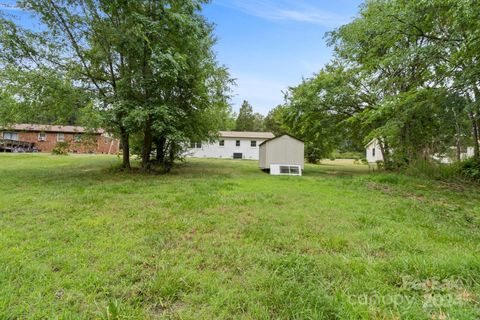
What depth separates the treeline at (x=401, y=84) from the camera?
7410 millimetres

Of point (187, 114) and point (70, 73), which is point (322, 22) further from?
point (70, 73)

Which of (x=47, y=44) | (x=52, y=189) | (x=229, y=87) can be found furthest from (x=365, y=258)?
(x=47, y=44)

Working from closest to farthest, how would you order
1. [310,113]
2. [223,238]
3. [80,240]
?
1. [80,240]
2. [223,238]
3. [310,113]

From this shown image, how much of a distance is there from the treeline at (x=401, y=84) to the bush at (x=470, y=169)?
1.02 meters

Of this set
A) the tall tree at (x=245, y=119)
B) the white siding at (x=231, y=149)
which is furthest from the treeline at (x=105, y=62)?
the tall tree at (x=245, y=119)

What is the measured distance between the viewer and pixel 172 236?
344cm

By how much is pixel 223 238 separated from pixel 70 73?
351 inches

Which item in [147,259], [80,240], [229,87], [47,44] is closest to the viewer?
[147,259]

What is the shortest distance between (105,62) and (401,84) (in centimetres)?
1293

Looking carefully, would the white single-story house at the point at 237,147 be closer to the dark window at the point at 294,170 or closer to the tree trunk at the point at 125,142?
the dark window at the point at 294,170

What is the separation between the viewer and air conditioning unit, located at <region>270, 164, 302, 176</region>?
12.6m

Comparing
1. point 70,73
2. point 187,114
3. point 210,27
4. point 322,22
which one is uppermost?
point 322,22

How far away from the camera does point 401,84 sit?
38.8 feet

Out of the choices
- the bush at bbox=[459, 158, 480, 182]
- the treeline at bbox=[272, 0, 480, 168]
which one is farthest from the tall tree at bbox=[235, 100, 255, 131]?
the bush at bbox=[459, 158, 480, 182]
